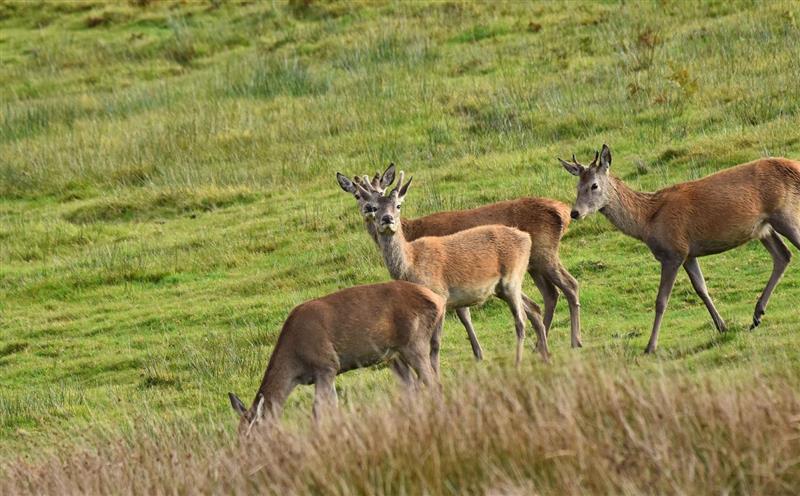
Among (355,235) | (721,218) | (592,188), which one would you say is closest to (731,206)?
(721,218)

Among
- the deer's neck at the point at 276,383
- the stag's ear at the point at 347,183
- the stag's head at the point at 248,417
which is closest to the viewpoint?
the stag's head at the point at 248,417

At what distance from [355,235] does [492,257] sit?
5.78 m

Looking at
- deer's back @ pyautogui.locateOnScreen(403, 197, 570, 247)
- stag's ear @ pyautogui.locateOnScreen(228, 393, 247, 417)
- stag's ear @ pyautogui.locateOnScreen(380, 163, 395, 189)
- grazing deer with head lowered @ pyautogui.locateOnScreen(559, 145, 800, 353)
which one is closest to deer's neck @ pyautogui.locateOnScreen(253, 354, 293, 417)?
stag's ear @ pyautogui.locateOnScreen(228, 393, 247, 417)

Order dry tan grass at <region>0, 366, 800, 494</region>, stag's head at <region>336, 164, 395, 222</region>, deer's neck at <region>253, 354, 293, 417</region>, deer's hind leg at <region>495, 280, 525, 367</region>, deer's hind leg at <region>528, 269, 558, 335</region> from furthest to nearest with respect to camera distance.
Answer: deer's hind leg at <region>528, 269, 558, 335</region> < stag's head at <region>336, 164, 395, 222</region> < deer's hind leg at <region>495, 280, 525, 367</region> < deer's neck at <region>253, 354, 293, 417</region> < dry tan grass at <region>0, 366, 800, 494</region>

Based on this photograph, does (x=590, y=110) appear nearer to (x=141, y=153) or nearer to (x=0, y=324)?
(x=141, y=153)

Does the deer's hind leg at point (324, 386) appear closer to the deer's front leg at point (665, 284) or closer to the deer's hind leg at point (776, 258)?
the deer's front leg at point (665, 284)

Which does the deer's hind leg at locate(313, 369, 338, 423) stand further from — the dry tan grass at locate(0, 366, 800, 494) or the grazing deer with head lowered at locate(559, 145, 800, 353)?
the grazing deer with head lowered at locate(559, 145, 800, 353)

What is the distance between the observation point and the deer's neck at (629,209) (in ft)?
43.8

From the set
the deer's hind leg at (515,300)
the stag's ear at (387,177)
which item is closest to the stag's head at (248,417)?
the deer's hind leg at (515,300)

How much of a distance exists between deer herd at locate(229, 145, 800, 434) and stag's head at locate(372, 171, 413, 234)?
0.01 m

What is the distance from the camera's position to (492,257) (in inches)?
498

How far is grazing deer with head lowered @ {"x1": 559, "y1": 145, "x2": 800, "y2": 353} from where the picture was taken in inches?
500

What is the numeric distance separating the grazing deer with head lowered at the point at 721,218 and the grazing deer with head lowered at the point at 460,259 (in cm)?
128

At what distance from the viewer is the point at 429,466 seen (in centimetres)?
759
